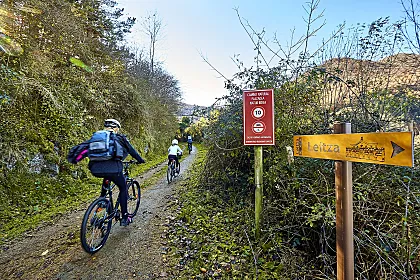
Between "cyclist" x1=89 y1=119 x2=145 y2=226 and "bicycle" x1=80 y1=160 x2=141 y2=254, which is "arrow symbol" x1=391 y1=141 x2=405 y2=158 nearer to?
"cyclist" x1=89 y1=119 x2=145 y2=226

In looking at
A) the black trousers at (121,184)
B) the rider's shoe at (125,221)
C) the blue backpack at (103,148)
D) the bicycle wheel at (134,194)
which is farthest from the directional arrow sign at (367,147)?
the bicycle wheel at (134,194)

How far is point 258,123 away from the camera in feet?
10.5

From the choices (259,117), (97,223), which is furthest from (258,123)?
(97,223)

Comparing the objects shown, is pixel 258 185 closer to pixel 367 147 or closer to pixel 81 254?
pixel 367 147

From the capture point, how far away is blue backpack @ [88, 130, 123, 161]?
2.98m

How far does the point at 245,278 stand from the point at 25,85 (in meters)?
6.37

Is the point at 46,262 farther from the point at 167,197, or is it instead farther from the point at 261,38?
the point at 261,38

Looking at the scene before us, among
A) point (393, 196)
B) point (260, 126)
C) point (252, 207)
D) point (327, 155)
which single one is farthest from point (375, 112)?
point (252, 207)

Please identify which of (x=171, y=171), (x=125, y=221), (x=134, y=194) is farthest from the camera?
(x=171, y=171)

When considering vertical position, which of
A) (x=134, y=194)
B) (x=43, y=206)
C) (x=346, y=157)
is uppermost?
(x=346, y=157)

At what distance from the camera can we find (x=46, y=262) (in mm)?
2859

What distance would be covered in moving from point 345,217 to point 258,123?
170 cm

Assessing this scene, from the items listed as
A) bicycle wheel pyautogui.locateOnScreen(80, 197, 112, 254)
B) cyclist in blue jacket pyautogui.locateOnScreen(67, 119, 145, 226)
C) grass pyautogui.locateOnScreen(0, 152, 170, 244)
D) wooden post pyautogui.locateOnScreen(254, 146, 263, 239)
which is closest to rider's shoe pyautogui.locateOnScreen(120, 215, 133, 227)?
bicycle wheel pyautogui.locateOnScreen(80, 197, 112, 254)

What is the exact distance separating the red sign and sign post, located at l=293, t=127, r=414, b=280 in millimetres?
1056
